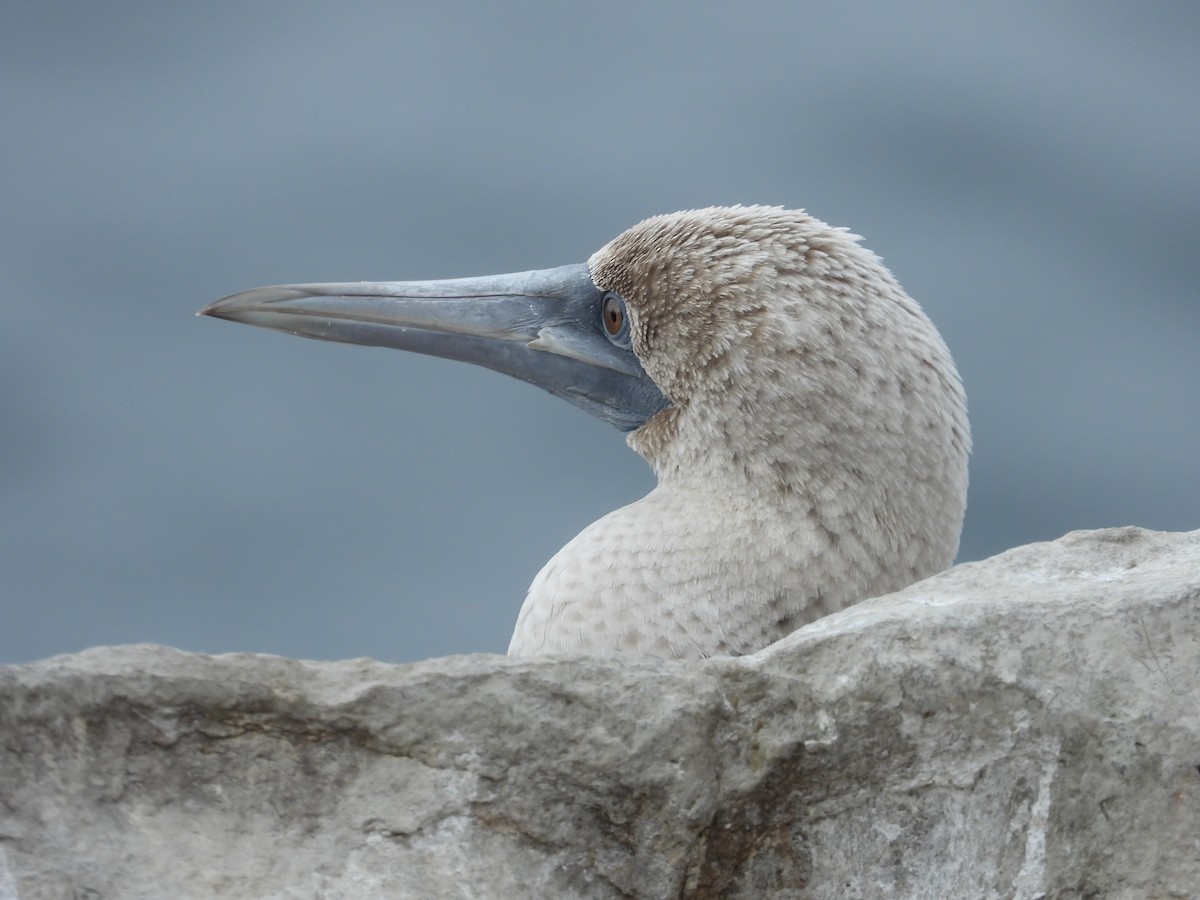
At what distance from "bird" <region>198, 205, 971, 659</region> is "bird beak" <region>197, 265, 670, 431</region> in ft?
0.71

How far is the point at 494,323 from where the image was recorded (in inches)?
161

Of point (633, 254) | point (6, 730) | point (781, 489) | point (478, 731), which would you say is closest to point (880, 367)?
point (781, 489)

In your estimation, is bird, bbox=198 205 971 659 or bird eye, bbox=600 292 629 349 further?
bird eye, bbox=600 292 629 349

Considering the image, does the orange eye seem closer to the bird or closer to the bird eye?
the bird eye

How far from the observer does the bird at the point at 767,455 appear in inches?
137

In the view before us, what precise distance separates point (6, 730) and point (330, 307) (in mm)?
2017

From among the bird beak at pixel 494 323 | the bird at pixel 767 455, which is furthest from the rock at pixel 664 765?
the bird beak at pixel 494 323

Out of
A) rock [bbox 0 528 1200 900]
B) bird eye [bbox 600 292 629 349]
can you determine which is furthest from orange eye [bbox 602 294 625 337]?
rock [bbox 0 528 1200 900]

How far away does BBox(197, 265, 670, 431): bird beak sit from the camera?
3998 millimetres

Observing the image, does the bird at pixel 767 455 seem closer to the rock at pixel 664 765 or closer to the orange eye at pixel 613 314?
the orange eye at pixel 613 314

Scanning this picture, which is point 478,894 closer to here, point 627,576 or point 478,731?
point 478,731

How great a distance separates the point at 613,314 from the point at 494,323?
317mm

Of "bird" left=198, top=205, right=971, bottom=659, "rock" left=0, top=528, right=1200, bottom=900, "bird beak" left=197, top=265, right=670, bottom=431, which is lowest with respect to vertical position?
"rock" left=0, top=528, right=1200, bottom=900

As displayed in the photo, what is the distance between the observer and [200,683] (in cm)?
221
